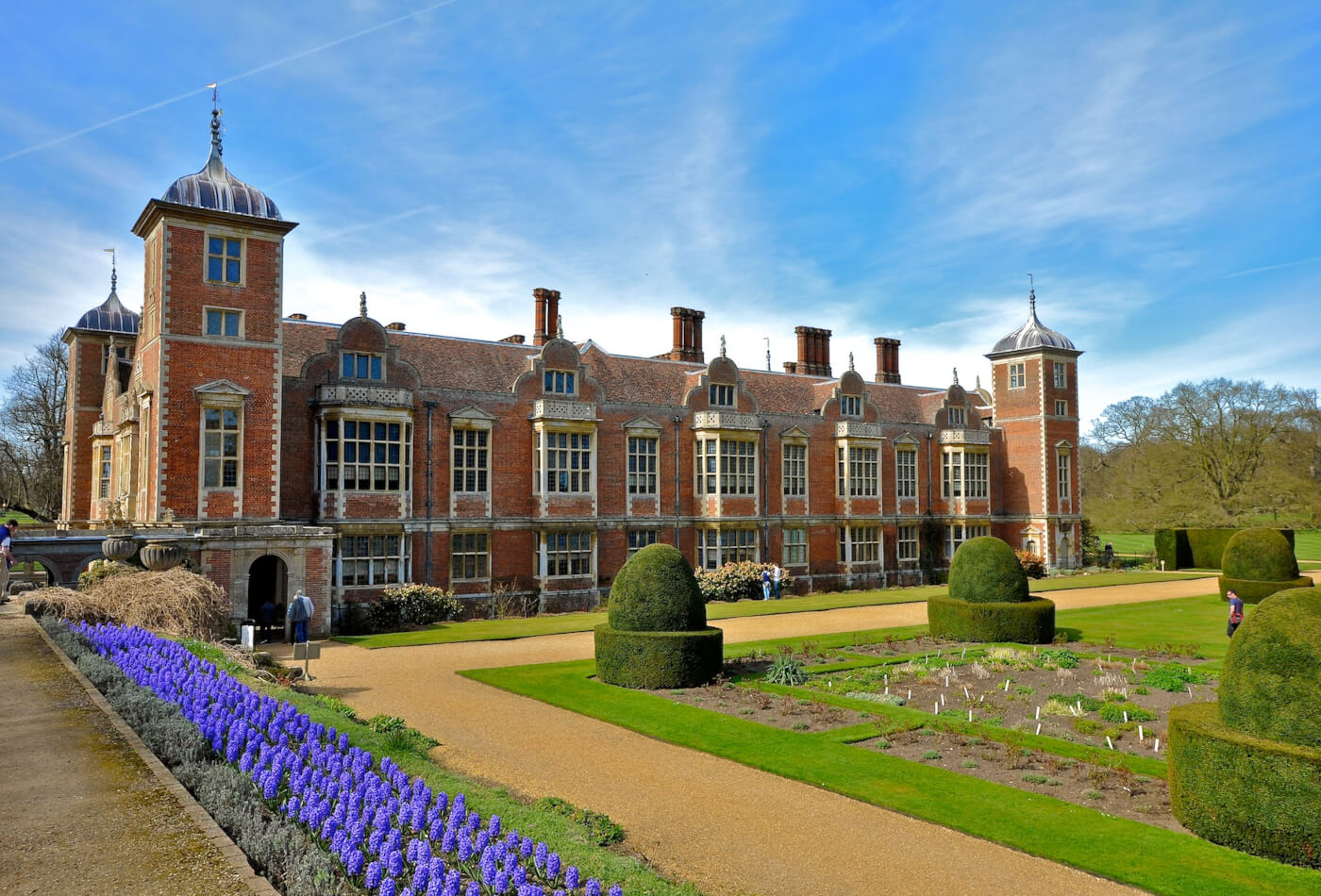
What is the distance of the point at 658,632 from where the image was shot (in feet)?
49.2

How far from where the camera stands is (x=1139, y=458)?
53.8 meters

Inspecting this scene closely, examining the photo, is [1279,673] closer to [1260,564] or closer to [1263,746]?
[1263,746]

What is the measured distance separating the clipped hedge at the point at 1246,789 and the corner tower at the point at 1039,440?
111 ft

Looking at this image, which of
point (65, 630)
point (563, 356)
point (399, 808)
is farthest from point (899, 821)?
point (563, 356)

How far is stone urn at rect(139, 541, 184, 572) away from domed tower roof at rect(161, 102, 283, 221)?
29.4 feet

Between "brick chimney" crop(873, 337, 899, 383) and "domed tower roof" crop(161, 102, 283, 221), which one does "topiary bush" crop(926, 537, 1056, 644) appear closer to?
"domed tower roof" crop(161, 102, 283, 221)

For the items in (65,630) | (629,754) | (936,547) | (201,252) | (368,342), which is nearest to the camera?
(629,754)

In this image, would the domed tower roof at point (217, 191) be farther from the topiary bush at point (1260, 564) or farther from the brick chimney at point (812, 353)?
the topiary bush at point (1260, 564)

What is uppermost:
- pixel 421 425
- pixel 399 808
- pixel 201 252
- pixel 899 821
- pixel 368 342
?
pixel 201 252

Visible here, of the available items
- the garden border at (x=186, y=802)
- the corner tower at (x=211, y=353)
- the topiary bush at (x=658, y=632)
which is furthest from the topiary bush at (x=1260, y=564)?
the garden border at (x=186, y=802)

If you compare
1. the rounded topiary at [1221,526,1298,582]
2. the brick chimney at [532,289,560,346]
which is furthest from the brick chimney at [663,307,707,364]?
the rounded topiary at [1221,526,1298,582]

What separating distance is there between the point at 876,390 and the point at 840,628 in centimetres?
1871

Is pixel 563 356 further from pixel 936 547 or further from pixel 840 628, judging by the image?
pixel 936 547

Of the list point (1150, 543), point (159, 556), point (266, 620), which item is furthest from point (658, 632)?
point (1150, 543)
